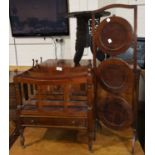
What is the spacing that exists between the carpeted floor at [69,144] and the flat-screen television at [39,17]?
4.97 feet

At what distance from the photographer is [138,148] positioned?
203 centimetres

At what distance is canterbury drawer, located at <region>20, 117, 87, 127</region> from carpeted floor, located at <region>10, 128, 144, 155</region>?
28cm

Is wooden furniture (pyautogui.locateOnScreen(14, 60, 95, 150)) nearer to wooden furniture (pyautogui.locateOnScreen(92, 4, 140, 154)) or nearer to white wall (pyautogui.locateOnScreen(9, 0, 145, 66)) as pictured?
wooden furniture (pyautogui.locateOnScreen(92, 4, 140, 154))

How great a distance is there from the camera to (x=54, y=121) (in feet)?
6.18

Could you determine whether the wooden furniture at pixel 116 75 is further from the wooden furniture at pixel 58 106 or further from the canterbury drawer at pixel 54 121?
the canterbury drawer at pixel 54 121

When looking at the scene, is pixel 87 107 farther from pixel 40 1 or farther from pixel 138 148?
pixel 40 1

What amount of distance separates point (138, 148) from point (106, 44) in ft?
3.22

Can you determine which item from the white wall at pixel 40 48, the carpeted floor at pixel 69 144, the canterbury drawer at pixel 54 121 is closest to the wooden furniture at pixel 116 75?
the carpeted floor at pixel 69 144

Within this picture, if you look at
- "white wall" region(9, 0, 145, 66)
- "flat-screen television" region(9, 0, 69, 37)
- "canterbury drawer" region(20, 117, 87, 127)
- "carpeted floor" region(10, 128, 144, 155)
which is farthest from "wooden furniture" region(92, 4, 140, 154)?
"flat-screen television" region(9, 0, 69, 37)

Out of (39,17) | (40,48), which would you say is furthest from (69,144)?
(39,17)

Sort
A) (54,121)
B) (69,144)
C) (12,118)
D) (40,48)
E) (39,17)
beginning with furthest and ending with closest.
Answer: (40,48) → (39,17) → (12,118) → (69,144) → (54,121)

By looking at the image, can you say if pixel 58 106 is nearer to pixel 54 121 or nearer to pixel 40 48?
pixel 54 121

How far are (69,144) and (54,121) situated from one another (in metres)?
0.35
